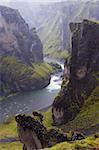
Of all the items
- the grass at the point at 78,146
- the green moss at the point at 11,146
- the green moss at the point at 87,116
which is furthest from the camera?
the green moss at the point at 87,116

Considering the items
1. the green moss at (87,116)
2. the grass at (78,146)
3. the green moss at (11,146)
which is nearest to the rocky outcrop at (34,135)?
the grass at (78,146)

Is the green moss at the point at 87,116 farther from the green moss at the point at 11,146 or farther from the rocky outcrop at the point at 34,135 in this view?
the rocky outcrop at the point at 34,135

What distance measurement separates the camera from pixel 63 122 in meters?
198

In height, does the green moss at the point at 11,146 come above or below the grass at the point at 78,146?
below

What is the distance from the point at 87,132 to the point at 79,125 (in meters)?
16.5

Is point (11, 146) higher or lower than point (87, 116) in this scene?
lower

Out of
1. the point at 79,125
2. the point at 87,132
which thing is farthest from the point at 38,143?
the point at 79,125

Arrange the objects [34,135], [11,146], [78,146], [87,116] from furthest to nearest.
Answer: [87,116] < [11,146] < [34,135] < [78,146]

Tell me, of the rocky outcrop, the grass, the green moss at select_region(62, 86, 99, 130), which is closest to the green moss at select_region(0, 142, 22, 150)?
the green moss at select_region(62, 86, 99, 130)

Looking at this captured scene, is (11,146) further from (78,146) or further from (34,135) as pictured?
(78,146)

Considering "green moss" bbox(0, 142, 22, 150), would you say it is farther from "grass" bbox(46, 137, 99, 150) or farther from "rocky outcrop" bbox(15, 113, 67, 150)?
"grass" bbox(46, 137, 99, 150)

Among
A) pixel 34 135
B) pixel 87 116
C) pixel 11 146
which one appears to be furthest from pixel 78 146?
pixel 87 116

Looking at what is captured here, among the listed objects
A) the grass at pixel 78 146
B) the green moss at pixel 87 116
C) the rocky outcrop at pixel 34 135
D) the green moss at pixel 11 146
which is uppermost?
the grass at pixel 78 146

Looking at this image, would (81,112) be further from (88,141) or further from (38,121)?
(88,141)
